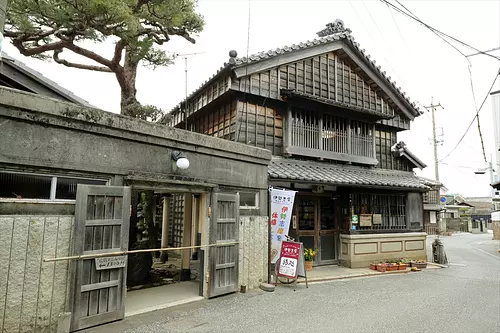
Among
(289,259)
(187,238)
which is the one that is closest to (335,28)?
(289,259)

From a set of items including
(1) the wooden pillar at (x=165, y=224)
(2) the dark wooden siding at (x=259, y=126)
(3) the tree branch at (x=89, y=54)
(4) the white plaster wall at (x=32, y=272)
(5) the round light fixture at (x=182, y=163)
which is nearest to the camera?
(4) the white plaster wall at (x=32, y=272)

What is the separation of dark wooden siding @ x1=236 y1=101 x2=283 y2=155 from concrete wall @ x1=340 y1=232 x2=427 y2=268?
14.2 feet

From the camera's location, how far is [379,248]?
40.3 feet

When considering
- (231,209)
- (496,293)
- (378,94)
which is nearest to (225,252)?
(231,209)

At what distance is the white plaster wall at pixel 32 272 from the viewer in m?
4.43

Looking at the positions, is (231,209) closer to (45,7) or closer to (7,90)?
(7,90)

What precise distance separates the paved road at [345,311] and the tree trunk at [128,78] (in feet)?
20.9

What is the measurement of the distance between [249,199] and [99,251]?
3999 mm

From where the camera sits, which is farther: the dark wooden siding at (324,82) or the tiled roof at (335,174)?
the dark wooden siding at (324,82)

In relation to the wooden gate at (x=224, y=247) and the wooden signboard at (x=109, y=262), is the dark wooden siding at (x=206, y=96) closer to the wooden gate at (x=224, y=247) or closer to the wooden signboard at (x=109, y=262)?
the wooden gate at (x=224, y=247)

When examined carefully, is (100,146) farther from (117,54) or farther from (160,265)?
(160,265)

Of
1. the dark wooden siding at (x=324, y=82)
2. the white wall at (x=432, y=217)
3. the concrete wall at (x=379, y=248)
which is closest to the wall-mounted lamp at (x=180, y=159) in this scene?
the dark wooden siding at (x=324, y=82)

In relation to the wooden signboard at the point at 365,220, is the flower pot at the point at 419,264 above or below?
below

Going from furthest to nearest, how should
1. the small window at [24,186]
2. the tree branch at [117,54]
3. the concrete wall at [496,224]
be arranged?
the concrete wall at [496,224] → the tree branch at [117,54] → the small window at [24,186]
